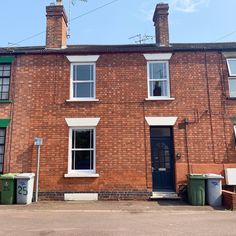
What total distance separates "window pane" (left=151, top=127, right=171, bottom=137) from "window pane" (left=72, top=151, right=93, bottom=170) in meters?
2.80

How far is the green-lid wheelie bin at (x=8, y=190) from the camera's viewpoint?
1002cm

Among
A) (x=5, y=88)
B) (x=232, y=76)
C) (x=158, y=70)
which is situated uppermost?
(x=158, y=70)

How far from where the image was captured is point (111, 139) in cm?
1116

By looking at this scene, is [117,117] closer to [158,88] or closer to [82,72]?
[158,88]

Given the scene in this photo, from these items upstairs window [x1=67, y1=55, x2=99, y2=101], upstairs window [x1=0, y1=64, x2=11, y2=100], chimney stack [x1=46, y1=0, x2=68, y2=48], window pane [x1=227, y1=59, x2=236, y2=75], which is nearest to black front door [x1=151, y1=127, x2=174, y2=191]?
upstairs window [x1=67, y1=55, x2=99, y2=101]

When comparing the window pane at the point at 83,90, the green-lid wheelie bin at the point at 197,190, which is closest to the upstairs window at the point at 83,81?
the window pane at the point at 83,90

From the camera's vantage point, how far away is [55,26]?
1260cm

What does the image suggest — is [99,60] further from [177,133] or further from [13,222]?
[13,222]

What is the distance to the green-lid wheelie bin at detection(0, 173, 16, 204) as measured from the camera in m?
10.0

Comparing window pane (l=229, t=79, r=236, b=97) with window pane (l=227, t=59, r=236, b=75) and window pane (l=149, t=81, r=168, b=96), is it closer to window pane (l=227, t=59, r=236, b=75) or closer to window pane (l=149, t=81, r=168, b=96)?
window pane (l=227, t=59, r=236, b=75)

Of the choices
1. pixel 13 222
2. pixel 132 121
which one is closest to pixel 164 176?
pixel 132 121

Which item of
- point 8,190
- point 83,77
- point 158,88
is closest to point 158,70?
point 158,88

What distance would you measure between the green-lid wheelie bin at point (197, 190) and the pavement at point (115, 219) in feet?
1.24

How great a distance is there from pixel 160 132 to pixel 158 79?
92.8 inches
